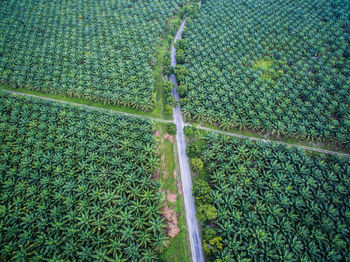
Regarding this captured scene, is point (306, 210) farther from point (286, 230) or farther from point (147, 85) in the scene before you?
point (147, 85)

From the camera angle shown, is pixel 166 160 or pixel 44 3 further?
pixel 44 3

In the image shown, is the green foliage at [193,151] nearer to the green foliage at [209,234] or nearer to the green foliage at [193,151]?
the green foliage at [193,151]

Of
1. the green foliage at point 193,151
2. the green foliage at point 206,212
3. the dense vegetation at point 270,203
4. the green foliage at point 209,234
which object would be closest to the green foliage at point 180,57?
the dense vegetation at point 270,203

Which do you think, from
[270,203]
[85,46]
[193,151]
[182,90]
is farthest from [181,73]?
[270,203]

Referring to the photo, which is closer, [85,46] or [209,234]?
[209,234]

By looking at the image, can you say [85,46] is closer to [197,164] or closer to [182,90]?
[182,90]

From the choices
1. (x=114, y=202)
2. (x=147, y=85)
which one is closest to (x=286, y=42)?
(x=147, y=85)
